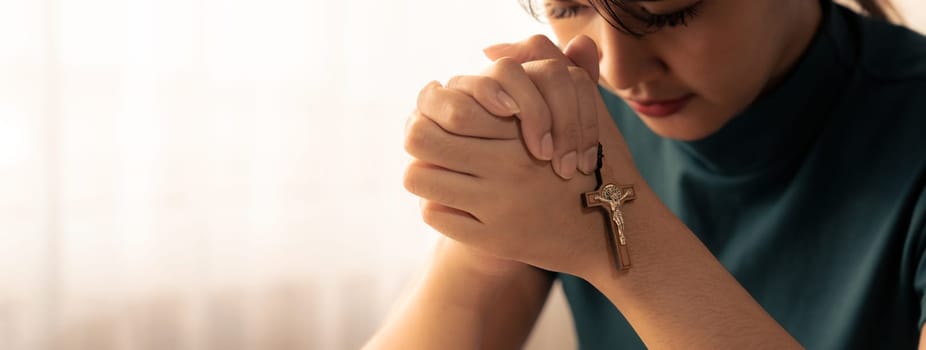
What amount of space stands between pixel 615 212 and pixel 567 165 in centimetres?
7

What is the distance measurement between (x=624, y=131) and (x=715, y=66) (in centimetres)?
42

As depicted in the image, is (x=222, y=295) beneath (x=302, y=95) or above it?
beneath

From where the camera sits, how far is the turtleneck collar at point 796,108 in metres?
1.07

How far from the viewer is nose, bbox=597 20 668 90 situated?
918 millimetres

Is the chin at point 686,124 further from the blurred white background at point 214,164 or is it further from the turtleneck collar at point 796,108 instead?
the blurred white background at point 214,164

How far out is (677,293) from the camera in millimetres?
833

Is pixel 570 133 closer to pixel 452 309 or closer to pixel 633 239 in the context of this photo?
pixel 633 239

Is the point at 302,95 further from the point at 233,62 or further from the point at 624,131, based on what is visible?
the point at 624,131

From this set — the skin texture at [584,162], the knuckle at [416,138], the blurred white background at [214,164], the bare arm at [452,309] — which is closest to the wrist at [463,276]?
Answer: the bare arm at [452,309]

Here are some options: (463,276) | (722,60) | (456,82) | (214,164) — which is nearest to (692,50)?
(722,60)

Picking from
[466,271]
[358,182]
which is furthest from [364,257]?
[466,271]

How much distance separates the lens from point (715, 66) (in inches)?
37.0

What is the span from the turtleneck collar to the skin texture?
0.37ft

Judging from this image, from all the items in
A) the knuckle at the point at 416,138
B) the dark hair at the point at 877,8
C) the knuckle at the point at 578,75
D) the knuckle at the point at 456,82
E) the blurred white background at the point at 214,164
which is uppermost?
the dark hair at the point at 877,8
